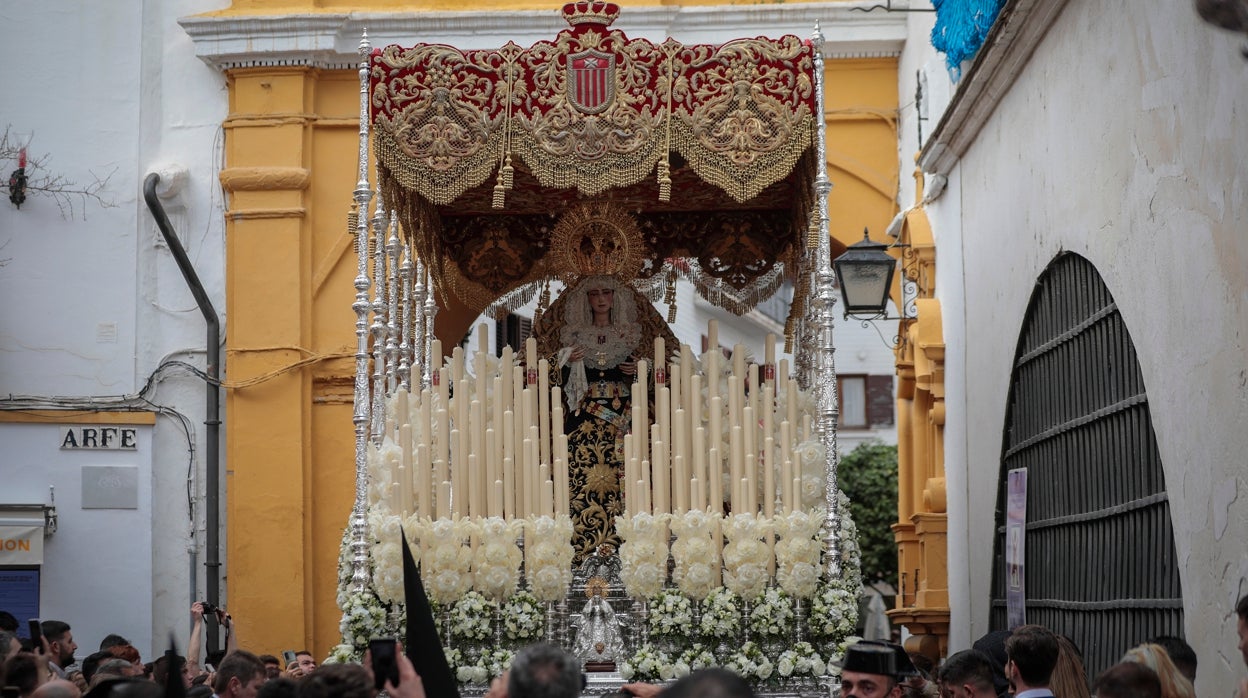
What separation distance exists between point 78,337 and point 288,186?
72.6 inches

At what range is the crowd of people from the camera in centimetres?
339

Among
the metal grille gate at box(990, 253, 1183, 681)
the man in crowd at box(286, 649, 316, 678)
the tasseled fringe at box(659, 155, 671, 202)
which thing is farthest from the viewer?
the man in crowd at box(286, 649, 316, 678)

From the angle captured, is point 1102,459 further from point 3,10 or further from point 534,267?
point 3,10

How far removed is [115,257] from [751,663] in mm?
6791

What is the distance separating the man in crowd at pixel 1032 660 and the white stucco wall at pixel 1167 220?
28.4 inches

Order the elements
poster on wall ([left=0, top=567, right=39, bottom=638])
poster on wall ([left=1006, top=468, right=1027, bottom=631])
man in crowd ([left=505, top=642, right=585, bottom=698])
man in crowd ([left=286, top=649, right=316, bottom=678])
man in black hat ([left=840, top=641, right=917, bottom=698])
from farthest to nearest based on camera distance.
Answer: poster on wall ([left=0, top=567, right=39, bottom=638])
poster on wall ([left=1006, top=468, right=1027, bottom=631])
man in crowd ([left=286, top=649, right=316, bottom=678])
man in black hat ([left=840, top=641, right=917, bottom=698])
man in crowd ([left=505, top=642, right=585, bottom=698])

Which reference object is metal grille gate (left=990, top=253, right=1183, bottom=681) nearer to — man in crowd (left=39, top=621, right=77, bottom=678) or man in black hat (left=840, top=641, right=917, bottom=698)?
man in black hat (left=840, top=641, right=917, bottom=698)

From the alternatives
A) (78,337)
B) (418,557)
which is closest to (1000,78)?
(418,557)

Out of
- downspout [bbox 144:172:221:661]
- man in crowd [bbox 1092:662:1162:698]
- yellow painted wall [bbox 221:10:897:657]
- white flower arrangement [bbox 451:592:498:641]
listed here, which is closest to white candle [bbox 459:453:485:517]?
white flower arrangement [bbox 451:592:498:641]

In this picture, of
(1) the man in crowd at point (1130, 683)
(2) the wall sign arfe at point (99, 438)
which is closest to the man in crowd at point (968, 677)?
(1) the man in crowd at point (1130, 683)

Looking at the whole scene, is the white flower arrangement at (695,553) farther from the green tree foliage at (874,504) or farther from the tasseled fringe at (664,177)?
the green tree foliage at (874,504)

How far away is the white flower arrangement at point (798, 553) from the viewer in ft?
24.0

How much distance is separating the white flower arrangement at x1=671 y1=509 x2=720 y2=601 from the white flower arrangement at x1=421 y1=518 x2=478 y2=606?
892mm

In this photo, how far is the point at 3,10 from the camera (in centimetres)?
1250
